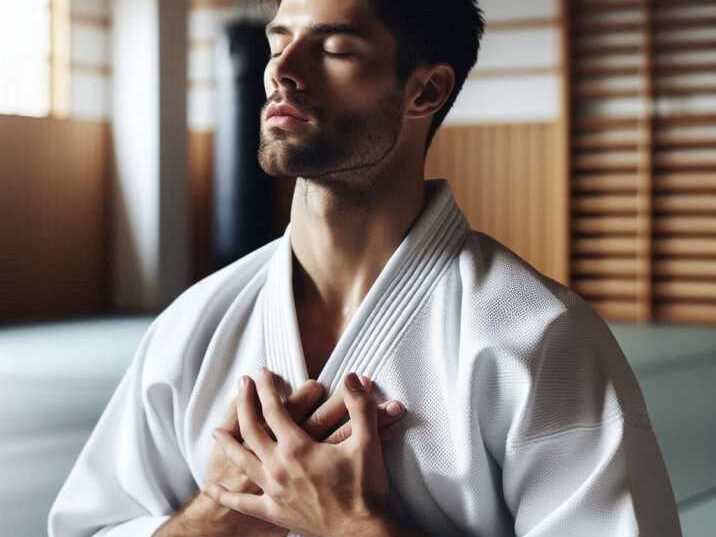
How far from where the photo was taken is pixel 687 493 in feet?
13.3

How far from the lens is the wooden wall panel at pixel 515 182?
10.7 meters

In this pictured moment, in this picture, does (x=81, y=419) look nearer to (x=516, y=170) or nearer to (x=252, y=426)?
(x=252, y=426)

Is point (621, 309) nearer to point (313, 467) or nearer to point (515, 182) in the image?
point (515, 182)

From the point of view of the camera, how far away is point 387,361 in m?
1.35

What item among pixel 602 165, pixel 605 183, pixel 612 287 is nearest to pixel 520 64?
pixel 602 165

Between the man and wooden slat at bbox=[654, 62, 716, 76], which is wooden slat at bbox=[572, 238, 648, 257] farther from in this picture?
the man

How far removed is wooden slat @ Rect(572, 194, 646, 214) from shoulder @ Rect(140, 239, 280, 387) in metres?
9.13

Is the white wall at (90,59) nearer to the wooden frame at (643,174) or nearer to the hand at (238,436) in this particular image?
the wooden frame at (643,174)

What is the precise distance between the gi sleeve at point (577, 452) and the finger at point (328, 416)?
19 cm

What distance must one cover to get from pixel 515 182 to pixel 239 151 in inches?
104

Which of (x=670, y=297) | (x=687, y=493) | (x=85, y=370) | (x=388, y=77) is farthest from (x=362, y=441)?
(x=670, y=297)

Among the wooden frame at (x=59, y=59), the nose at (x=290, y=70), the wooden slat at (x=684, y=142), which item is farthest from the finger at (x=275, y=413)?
the wooden frame at (x=59, y=59)

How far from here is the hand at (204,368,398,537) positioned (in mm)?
1279

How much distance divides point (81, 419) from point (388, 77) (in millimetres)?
4448
